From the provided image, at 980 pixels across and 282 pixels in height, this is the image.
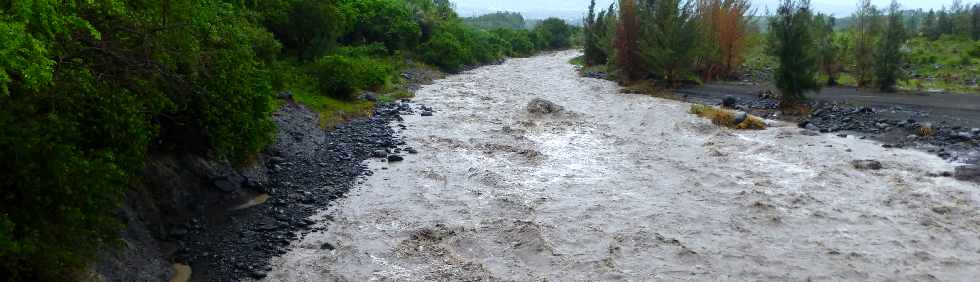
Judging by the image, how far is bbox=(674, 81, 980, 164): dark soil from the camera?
20812 mm

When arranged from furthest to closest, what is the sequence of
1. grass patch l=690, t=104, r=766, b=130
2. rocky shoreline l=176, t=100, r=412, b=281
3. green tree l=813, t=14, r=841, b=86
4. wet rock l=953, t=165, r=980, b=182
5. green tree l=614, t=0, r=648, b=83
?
green tree l=614, t=0, r=648, b=83
green tree l=813, t=14, r=841, b=86
grass patch l=690, t=104, r=766, b=130
wet rock l=953, t=165, r=980, b=182
rocky shoreline l=176, t=100, r=412, b=281

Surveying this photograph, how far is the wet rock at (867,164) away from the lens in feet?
59.6

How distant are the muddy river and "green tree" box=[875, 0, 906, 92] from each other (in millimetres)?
13649

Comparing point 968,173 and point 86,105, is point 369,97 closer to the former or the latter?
point 86,105

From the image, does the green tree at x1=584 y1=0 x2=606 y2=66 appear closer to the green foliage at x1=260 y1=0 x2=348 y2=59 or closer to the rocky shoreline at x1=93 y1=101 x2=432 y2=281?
the green foliage at x1=260 y1=0 x2=348 y2=59

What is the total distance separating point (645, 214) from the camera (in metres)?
14.3

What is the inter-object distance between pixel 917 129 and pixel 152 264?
23616mm

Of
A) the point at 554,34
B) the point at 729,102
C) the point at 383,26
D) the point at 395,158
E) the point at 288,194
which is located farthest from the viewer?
the point at 554,34

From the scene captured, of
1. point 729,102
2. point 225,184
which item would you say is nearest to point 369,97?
point 225,184

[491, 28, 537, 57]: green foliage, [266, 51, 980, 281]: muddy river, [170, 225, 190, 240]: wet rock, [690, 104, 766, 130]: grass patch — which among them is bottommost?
[266, 51, 980, 281]: muddy river

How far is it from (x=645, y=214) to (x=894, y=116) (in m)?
17.0

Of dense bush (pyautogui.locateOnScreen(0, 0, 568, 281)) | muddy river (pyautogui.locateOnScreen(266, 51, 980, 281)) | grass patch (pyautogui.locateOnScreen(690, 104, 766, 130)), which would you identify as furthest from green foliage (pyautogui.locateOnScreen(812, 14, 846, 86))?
dense bush (pyautogui.locateOnScreen(0, 0, 568, 281))

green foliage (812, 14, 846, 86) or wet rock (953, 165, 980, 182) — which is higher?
green foliage (812, 14, 846, 86)

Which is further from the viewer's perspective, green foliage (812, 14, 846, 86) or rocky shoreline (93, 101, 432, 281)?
green foliage (812, 14, 846, 86)
